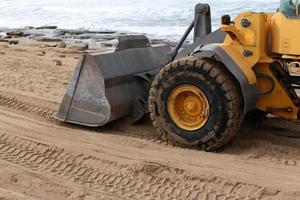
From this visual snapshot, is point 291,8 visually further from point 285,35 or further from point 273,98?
point 273,98

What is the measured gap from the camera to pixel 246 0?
3394cm

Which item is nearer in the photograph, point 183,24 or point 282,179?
point 282,179

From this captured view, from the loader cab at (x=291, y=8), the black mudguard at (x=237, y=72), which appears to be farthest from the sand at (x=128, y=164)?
the loader cab at (x=291, y=8)

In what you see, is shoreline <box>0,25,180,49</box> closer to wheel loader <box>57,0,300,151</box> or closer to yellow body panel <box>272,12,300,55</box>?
wheel loader <box>57,0,300,151</box>

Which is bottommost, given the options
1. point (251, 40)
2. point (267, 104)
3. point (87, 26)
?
point (87, 26)

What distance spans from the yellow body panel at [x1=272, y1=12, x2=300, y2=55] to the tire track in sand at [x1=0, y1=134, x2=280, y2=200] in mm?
1550

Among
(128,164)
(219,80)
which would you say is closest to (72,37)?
(219,80)

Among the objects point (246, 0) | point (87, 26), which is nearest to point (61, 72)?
point (87, 26)

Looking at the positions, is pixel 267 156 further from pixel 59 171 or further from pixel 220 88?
pixel 59 171

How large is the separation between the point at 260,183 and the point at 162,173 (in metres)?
0.87

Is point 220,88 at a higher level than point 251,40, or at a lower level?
lower

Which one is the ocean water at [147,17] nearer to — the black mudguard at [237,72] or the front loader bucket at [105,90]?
the front loader bucket at [105,90]

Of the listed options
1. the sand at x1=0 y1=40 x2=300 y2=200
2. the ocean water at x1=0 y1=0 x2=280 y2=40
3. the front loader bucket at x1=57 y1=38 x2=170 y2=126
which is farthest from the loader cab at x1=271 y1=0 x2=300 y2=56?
the ocean water at x1=0 y1=0 x2=280 y2=40

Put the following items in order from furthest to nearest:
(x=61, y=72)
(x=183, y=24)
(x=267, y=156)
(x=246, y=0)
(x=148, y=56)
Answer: (x=246, y=0) → (x=183, y=24) → (x=61, y=72) → (x=148, y=56) → (x=267, y=156)
